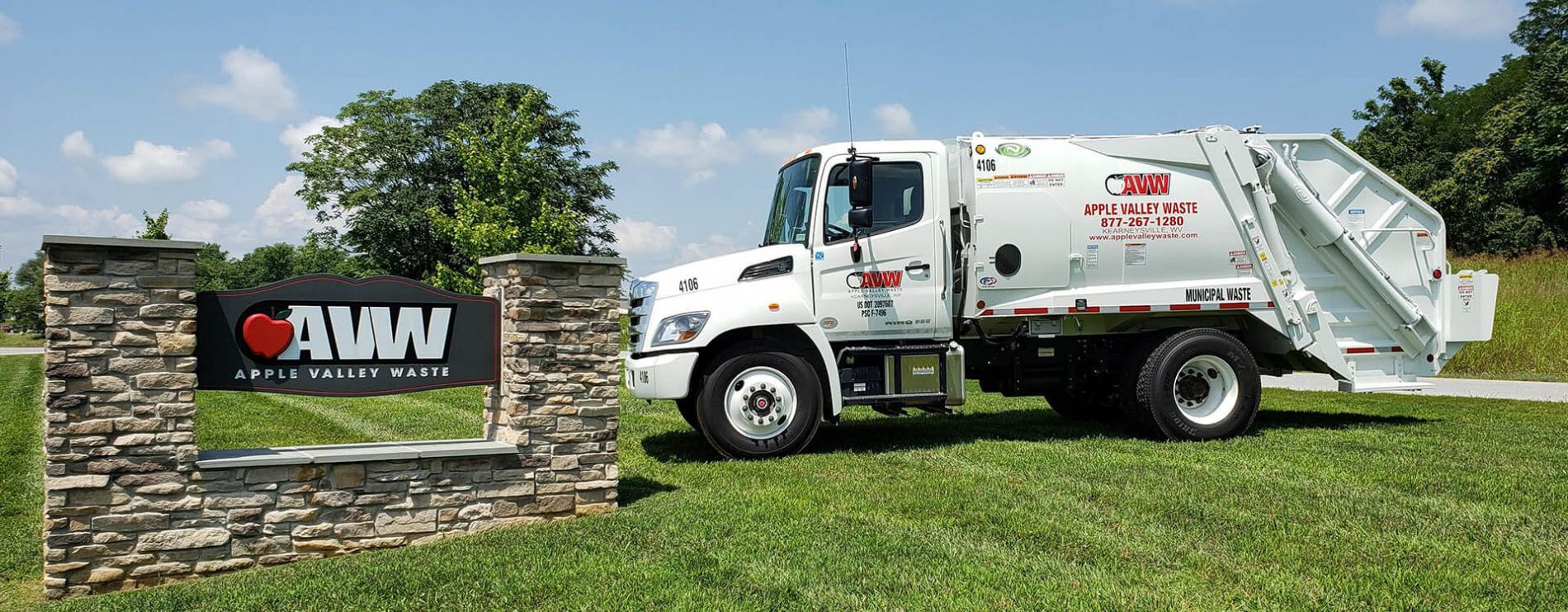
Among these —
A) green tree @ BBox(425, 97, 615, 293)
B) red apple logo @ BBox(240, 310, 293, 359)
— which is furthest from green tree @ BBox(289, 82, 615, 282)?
red apple logo @ BBox(240, 310, 293, 359)

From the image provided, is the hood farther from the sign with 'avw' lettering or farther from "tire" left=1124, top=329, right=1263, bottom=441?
"tire" left=1124, top=329, right=1263, bottom=441

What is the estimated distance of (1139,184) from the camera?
32.6 ft

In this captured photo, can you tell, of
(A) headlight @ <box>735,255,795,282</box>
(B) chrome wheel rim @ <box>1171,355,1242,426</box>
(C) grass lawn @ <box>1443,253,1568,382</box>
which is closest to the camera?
(A) headlight @ <box>735,255,795,282</box>

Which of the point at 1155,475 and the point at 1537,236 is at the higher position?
the point at 1537,236

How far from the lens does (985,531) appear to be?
244 inches

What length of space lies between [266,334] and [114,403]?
0.86m

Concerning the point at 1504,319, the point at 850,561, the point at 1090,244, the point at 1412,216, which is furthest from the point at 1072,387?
the point at 1504,319

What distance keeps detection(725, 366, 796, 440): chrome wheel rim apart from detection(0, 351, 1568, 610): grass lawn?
457 millimetres

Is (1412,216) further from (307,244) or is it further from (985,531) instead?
(307,244)

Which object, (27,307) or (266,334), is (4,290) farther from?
(266,334)

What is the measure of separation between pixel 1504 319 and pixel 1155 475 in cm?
1565

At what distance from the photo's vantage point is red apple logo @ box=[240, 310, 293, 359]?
6.20m

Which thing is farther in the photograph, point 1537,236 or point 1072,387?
point 1537,236

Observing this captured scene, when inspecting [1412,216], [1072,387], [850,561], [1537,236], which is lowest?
[850,561]
